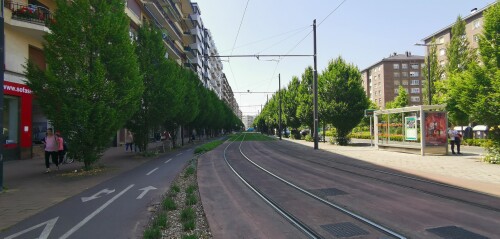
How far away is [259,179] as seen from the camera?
38.2 feet

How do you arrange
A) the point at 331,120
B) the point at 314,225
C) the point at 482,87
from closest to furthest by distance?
the point at 314,225 → the point at 482,87 → the point at 331,120

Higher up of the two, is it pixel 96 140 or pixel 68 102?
pixel 68 102

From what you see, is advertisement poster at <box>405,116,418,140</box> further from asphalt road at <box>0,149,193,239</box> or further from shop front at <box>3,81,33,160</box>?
shop front at <box>3,81,33,160</box>

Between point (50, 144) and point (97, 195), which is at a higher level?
point (50, 144)

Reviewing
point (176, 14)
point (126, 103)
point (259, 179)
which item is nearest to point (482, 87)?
point (259, 179)

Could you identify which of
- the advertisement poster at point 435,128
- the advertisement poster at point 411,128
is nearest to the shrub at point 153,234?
the advertisement poster at point 435,128

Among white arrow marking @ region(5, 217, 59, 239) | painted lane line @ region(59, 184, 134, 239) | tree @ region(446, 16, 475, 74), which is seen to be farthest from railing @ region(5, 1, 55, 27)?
tree @ region(446, 16, 475, 74)

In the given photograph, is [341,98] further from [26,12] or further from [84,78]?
[26,12]

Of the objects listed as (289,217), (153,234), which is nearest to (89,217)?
(153,234)

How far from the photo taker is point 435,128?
19250mm

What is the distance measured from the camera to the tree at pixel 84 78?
13086 millimetres

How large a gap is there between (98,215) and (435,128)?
18006 millimetres

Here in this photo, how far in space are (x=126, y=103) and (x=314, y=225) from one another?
1115cm

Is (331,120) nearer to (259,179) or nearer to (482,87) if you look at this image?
(482,87)
